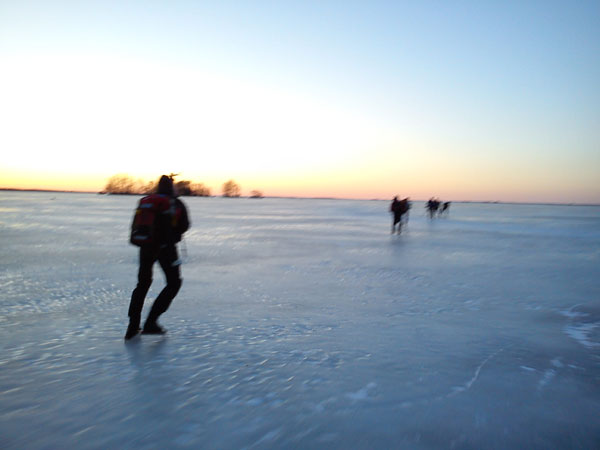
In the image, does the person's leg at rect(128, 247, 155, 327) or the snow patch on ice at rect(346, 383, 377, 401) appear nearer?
the snow patch on ice at rect(346, 383, 377, 401)

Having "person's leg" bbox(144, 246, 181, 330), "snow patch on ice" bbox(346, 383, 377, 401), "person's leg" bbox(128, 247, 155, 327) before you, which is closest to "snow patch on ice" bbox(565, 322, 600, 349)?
"snow patch on ice" bbox(346, 383, 377, 401)

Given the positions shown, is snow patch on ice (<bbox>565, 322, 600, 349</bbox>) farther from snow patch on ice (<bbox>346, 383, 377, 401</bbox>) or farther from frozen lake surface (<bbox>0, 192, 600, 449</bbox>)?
snow patch on ice (<bbox>346, 383, 377, 401</bbox>)

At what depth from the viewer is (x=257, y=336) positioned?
4.28 m

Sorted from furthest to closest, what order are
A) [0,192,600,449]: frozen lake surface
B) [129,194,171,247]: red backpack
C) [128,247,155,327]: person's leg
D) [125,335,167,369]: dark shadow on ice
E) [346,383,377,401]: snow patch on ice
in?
[128,247,155,327]: person's leg < [129,194,171,247]: red backpack < [125,335,167,369]: dark shadow on ice < [346,383,377,401]: snow patch on ice < [0,192,600,449]: frozen lake surface

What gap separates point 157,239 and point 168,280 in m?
0.47

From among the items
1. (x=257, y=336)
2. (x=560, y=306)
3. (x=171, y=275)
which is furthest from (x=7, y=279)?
(x=560, y=306)

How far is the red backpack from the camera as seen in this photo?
393 centimetres

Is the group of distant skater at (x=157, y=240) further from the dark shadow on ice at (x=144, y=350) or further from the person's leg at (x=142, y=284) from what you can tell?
the dark shadow on ice at (x=144, y=350)

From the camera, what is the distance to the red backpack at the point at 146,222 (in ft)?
12.9

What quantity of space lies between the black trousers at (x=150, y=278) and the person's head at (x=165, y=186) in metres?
0.54

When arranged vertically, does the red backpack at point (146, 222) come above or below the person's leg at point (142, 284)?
above

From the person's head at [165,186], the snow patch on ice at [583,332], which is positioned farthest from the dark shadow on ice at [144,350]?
the snow patch on ice at [583,332]

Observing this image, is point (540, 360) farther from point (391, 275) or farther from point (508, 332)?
point (391, 275)

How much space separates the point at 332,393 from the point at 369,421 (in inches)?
16.8
